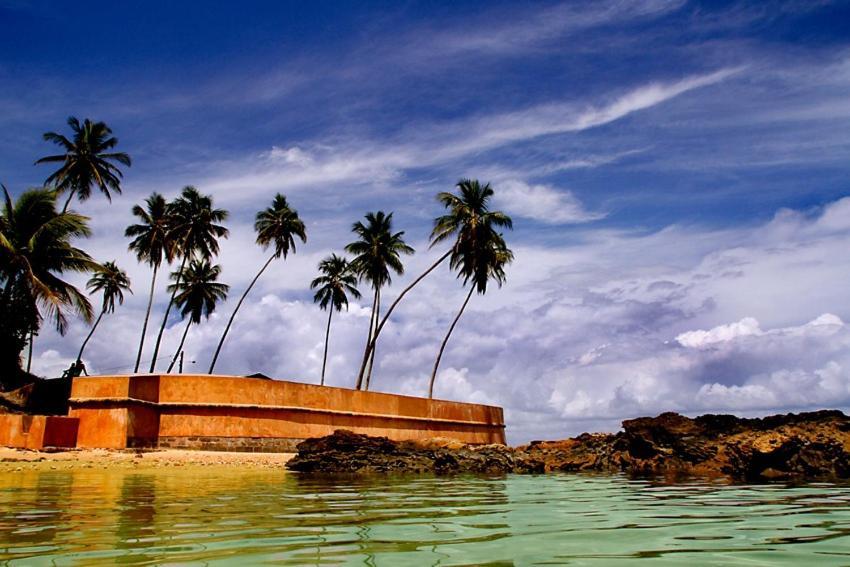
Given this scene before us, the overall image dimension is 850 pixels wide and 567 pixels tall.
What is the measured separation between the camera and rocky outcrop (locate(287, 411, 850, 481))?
28.9ft

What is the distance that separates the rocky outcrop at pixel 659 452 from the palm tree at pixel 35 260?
48.3 feet

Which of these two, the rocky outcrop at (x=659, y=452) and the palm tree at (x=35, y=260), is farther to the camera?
the palm tree at (x=35, y=260)

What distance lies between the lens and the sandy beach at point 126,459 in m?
13.6

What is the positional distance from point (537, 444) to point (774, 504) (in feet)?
32.4

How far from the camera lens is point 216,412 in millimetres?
19375

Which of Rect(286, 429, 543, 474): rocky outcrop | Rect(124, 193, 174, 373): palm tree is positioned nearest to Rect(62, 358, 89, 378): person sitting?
Rect(124, 193, 174, 373): palm tree

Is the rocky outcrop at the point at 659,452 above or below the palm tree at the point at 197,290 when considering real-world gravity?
below

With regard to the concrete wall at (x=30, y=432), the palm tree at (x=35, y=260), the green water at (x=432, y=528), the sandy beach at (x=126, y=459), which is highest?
the palm tree at (x=35, y=260)

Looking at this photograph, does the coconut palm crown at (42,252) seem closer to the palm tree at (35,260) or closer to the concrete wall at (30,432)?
the palm tree at (35,260)

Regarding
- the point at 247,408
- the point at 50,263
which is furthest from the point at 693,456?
the point at 50,263

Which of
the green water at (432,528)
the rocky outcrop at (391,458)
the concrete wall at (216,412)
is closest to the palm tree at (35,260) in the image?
the concrete wall at (216,412)

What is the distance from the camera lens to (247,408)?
1978cm

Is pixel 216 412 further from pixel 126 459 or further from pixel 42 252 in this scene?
pixel 42 252

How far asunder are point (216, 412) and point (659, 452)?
43.7 feet
